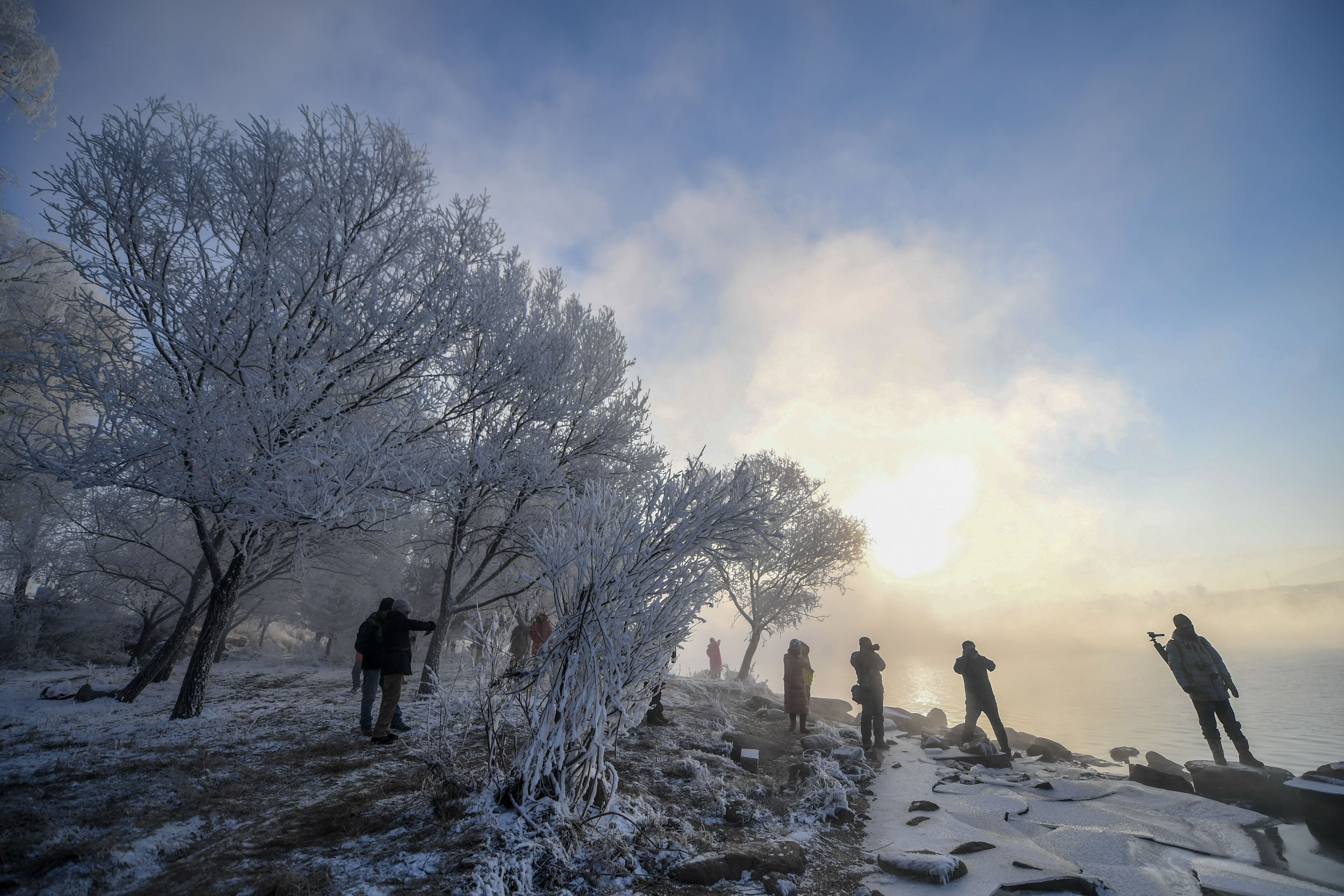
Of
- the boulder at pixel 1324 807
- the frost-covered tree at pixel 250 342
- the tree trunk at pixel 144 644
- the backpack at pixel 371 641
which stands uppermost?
the frost-covered tree at pixel 250 342

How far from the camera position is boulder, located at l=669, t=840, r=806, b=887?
3480mm

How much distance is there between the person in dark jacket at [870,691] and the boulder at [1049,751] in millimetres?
2521

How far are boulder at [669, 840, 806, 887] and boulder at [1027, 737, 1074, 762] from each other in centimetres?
702

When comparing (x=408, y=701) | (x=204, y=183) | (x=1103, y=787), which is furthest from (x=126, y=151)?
(x=1103, y=787)

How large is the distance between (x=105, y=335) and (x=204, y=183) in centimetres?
225

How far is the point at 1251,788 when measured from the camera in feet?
18.2

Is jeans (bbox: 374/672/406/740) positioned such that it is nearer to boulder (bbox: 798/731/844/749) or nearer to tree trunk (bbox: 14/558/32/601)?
boulder (bbox: 798/731/844/749)

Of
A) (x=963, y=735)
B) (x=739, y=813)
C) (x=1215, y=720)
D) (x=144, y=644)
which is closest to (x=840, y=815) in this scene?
(x=739, y=813)

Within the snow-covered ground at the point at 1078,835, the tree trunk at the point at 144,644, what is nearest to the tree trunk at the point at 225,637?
the tree trunk at the point at 144,644

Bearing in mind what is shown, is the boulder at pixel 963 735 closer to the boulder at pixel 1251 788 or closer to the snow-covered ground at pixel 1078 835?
the snow-covered ground at pixel 1078 835

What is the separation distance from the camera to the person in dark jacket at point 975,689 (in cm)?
934

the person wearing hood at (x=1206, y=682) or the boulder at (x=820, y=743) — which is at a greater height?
the person wearing hood at (x=1206, y=682)

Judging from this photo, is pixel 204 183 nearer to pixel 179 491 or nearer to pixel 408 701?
pixel 179 491

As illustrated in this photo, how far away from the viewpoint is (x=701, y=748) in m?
7.28
